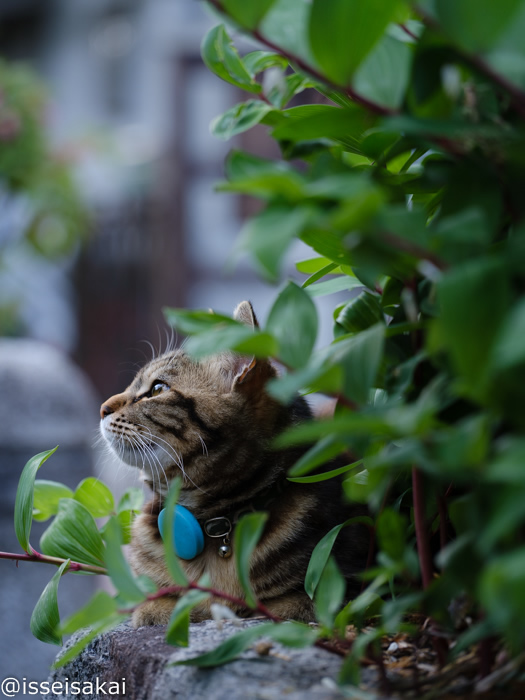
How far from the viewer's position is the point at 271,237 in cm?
36

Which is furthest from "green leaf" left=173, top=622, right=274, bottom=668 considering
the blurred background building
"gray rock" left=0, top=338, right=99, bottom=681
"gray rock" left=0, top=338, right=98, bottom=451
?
the blurred background building

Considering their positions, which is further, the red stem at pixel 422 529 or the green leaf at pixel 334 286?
the green leaf at pixel 334 286

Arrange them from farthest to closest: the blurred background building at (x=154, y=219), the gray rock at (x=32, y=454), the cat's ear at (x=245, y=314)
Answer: the blurred background building at (x=154, y=219) < the gray rock at (x=32, y=454) < the cat's ear at (x=245, y=314)

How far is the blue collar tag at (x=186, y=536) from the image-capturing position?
80 cm

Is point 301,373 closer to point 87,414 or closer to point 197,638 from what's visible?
point 197,638

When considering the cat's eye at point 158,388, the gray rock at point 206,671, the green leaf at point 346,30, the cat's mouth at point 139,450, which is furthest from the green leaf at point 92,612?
the cat's eye at point 158,388

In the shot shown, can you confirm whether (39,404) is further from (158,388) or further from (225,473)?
(225,473)

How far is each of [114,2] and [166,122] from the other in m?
0.85

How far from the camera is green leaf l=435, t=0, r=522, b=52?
357mm

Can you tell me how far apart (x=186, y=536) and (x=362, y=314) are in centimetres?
35

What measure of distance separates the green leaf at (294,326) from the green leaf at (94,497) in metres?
0.46

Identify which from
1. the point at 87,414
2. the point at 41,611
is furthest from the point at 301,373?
the point at 87,414

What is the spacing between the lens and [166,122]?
166 inches

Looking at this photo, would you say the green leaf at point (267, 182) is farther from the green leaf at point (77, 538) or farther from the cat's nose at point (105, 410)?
the cat's nose at point (105, 410)
